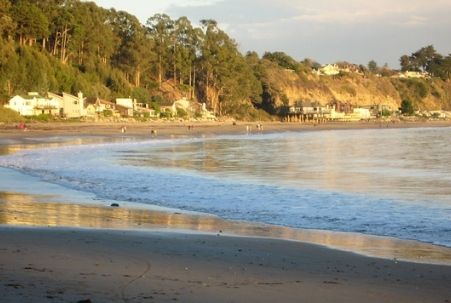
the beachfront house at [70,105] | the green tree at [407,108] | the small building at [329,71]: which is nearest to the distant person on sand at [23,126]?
the beachfront house at [70,105]

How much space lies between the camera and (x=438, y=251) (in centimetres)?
913

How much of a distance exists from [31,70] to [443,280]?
7329cm

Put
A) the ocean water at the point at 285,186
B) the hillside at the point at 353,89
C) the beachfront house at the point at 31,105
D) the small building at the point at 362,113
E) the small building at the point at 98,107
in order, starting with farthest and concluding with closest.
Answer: the small building at the point at 362,113 < the hillside at the point at 353,89 < the small building at the point at 98,107 < the beachfront house at the point at 31,105 < the ocean water at the point at 285,186

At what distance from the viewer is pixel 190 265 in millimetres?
7449

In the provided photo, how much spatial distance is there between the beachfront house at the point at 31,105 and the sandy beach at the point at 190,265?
5906 cm

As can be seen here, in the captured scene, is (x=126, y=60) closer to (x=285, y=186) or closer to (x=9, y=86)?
(x=9, y=86)

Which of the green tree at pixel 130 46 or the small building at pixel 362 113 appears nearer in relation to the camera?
the green tree at pixel 130 46

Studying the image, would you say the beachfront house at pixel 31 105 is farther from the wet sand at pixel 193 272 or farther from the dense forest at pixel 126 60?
the wet sand at pixel 193 272

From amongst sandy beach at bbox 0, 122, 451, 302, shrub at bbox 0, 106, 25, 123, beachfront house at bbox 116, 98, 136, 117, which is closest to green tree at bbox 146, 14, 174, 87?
beachfront house at bbox 116, 98, 136, 117

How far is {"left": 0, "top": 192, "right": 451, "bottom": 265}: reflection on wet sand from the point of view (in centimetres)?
913

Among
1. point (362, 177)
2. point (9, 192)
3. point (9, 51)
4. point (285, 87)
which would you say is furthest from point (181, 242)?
point (285, 87)

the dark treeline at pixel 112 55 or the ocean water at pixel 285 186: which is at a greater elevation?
the dark treeline at pixel 112 55

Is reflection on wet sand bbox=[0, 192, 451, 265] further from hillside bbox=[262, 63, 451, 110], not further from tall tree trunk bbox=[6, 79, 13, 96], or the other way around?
hillside bbox=[262, 63, 451, 110]

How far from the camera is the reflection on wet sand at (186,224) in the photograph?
30.0 ft
